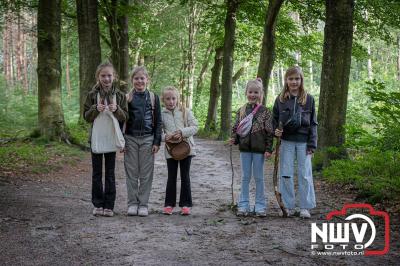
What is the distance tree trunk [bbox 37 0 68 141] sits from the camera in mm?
12336

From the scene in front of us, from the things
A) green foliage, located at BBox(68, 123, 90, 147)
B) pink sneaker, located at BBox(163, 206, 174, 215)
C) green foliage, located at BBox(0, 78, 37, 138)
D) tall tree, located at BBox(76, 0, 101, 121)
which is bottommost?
pink sneaker, located at BBox(163, 206, 174, 215)

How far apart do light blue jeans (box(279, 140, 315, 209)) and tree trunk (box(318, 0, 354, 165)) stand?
3353 mm

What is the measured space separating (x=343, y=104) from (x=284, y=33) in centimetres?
1250

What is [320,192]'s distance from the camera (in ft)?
27.2

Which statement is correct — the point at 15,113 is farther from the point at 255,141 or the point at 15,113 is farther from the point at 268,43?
the point at 255,141

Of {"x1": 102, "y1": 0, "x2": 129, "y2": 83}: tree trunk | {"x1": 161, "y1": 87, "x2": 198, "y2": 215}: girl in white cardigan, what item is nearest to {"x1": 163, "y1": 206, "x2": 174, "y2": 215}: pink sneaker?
{"x1": 161, "y1": 87, "x2": 198, "y2": 215}: girl in white cardigan

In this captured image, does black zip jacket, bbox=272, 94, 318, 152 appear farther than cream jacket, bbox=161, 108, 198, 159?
No

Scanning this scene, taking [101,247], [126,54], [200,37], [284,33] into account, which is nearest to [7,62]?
[200,37]

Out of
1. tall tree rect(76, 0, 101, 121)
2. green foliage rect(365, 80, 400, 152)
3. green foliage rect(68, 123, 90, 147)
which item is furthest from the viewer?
tall tree rect(76, 0, 101, 121)

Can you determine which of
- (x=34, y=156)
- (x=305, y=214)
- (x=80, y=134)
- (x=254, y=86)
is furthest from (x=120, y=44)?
(x=305, y=214)

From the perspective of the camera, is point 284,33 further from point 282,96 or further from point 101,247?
point 101,247

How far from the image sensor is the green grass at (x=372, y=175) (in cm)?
704

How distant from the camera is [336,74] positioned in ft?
31.3

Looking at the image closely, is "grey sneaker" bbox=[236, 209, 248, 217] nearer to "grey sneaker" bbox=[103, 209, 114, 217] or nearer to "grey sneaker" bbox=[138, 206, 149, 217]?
"grey sneaker" bbox=[138, 206, 149, 217]
